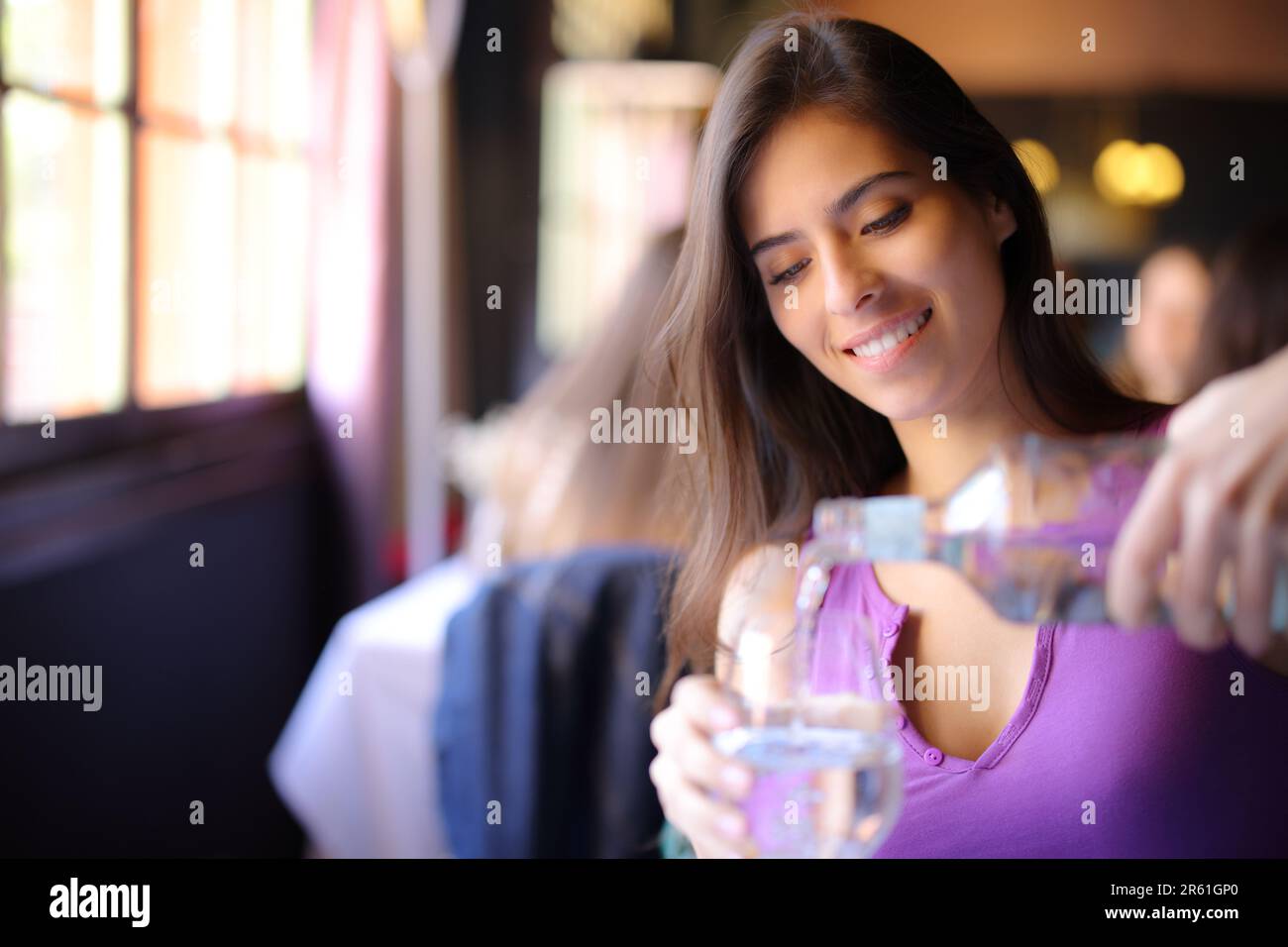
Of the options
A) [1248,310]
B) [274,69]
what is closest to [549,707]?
[1248,310]

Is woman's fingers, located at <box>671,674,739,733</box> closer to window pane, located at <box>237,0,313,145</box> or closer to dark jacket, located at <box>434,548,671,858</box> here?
dark jacket, located at <box>434,548,671,858</box>

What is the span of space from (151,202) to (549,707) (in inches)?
37.3

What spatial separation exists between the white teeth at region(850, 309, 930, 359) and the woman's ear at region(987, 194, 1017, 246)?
88 mm

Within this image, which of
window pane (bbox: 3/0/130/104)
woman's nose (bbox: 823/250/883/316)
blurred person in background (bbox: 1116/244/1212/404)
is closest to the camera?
woman's nose (bbox: 823/250/883/316)

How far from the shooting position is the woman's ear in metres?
0.83

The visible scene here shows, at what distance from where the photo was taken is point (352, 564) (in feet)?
8.12

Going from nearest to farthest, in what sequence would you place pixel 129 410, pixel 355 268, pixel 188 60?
pixel 129 410 < pixel 188 60 < pixel 355 268

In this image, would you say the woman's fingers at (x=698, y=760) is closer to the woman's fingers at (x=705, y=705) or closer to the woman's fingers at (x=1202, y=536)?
the woman's fingers at (x=705, y=705)

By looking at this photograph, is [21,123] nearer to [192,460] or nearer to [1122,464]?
[192,460]

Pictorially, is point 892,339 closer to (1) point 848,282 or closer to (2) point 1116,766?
(1) point 848,282

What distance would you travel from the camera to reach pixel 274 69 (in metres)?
2.19

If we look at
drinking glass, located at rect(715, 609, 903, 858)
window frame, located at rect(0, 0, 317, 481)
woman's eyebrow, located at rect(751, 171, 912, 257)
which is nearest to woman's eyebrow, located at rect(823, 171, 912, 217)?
woman's eyebrow, located at rect(751, 171, 912, 257)

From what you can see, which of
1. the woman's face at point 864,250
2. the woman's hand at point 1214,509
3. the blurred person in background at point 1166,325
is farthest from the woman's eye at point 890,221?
the blurred person in background at point 1166,325
